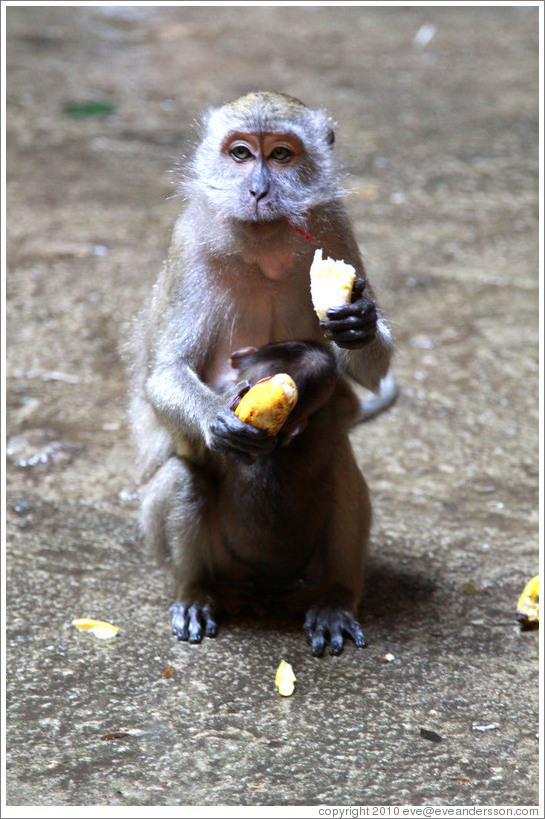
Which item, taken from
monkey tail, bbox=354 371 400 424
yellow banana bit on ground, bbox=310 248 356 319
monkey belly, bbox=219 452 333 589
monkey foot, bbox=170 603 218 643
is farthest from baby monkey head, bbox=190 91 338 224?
monkey foot, bbox=170 603 218 643

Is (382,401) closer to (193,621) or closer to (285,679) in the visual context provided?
(193,621)

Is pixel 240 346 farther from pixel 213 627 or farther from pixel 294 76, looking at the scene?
pixel 294 76

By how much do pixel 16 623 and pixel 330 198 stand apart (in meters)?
2.21

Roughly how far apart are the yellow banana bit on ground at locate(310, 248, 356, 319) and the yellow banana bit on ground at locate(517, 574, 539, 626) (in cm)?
162

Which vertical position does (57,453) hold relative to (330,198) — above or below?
below

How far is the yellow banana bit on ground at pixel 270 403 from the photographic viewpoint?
3805mm

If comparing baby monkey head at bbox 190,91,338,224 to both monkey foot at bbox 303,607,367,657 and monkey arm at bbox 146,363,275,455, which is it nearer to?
monkey arm at bbox 146,363,275,455

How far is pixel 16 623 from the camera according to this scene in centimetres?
426

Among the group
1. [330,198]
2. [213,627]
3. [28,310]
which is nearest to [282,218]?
[330,198]

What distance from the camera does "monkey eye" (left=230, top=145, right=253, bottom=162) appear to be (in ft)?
13.4

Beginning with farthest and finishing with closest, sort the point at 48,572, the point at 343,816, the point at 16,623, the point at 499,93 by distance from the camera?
the point at 499,93
the point at 48,572
the point at 16,623
the point at 343,816

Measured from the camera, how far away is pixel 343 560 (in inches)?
177

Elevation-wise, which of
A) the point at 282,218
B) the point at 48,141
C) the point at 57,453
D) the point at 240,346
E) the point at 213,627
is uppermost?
the point at 48,141

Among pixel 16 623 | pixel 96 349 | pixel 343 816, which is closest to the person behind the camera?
pixel 343 816
